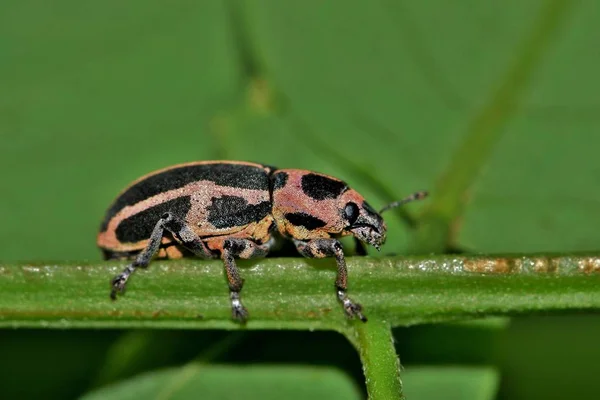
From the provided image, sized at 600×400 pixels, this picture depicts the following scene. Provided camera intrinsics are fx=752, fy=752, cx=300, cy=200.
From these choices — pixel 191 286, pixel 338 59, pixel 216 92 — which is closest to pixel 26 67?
pixel 216 92

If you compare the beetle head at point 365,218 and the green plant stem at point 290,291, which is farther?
the beetle head at point 365,218

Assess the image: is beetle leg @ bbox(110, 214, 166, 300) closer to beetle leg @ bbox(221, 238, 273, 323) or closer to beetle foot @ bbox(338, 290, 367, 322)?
beetle leg @ bbox(221, 238, 273, 323)

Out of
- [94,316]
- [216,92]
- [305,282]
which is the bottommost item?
[94,316]

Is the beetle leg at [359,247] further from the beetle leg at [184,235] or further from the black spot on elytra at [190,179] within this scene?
the beetle leg at [184,235]

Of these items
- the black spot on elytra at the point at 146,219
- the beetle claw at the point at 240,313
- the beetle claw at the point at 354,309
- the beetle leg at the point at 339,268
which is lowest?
the beetle claw at the point at 240,313

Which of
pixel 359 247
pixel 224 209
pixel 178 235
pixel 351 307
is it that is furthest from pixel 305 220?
pixel 351 307

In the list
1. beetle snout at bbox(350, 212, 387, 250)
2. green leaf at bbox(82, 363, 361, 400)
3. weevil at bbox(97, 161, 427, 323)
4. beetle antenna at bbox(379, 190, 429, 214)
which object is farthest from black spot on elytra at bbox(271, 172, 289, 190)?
green leaf at bbox(82, 363, 361, 400)

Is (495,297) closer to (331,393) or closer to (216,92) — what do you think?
(331,393)

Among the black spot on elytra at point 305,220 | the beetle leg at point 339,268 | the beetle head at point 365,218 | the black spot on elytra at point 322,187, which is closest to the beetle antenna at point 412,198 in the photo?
the beetle head at point 365,218

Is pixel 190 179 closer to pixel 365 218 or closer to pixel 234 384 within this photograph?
pixel 365 218
